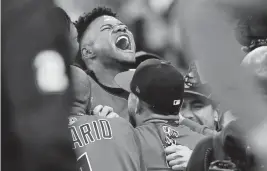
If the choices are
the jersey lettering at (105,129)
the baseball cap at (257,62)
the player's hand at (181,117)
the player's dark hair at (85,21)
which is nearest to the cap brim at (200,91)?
the player's hand at (181,117)

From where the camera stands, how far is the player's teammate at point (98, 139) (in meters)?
2.19

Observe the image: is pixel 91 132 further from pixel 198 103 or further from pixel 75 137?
pixel 198 103

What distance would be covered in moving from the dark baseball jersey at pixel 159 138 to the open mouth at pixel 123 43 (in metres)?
0.41

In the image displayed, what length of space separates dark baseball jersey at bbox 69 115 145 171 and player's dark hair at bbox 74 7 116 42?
0.45 metres

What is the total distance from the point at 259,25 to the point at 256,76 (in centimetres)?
28

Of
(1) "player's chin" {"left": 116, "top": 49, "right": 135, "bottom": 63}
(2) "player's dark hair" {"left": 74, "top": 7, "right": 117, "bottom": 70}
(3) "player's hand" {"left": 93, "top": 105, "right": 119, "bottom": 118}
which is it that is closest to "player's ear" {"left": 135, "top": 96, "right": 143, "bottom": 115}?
(3) "player's hand" {"left": 93, "top": 105, "right": 119, "bottom": 118}

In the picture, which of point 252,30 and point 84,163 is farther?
point 252,30

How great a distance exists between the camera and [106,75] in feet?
7.37

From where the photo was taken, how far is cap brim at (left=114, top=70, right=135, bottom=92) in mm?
2254

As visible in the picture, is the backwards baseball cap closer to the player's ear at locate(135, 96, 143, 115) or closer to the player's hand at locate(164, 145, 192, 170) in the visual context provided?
the player's ear at locate(135, 96, 143, 115)

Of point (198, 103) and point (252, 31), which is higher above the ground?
point (252, 31)

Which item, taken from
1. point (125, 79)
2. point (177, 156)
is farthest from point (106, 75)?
point (177, 156)

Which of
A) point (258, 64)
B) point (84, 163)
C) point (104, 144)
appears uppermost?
point (258, 64)

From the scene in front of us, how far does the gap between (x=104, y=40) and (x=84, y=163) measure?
2.14 ft
